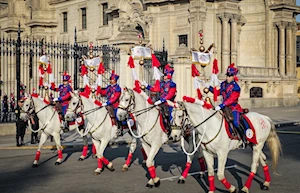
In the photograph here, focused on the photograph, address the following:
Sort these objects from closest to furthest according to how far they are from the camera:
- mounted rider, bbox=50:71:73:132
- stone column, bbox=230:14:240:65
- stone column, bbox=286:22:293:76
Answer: mounted rider, bbox=50:71:73:132
stone column, bbox=230:14:240:65
stone column, bbox=286:22:293:76

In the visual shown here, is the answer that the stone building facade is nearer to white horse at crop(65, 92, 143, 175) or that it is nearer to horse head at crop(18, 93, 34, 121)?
horse head at crop(18, 93, 34, 121)

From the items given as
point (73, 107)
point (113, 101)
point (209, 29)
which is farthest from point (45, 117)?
point (209, 29)

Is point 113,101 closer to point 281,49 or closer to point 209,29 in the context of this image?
point 209,29

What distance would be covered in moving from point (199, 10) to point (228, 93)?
997 inches

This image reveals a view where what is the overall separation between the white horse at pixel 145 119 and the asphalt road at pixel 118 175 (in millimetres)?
944

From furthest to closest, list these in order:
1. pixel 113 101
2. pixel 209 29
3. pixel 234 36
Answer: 1. pixel 234 36
2. pixel 209 29
3. pixel 113 101

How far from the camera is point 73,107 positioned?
39.4ft

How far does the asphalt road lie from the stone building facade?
13504 millimetres

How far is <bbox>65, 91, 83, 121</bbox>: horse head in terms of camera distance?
11.9 metres

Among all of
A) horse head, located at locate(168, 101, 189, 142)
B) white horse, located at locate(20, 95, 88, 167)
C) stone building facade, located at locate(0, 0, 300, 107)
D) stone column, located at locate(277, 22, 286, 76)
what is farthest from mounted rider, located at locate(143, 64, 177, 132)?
stone column, located at locate(277, 22, 286, 76)

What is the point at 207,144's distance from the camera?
30.2ft

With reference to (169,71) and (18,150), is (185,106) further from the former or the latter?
(18,150)

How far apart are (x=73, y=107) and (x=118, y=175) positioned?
211 centimetres

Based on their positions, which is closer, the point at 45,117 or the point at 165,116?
the point at 165,116
